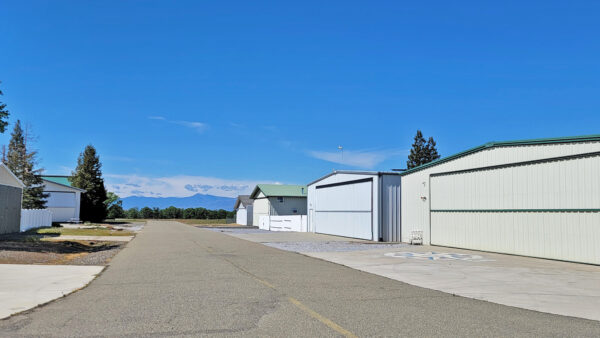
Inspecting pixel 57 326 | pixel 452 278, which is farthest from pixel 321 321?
pixel 452 278

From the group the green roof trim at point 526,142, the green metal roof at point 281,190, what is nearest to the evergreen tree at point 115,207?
the green metal roof at point 281,190

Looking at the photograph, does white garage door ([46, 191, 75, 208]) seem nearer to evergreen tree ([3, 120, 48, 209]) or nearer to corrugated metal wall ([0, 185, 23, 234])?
evergreen tree ([3, 120, 48, 209])

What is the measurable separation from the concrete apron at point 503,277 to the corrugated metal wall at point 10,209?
20.9m

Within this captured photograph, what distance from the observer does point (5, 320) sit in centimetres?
662

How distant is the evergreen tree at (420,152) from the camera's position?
247 feet

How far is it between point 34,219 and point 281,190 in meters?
28.1

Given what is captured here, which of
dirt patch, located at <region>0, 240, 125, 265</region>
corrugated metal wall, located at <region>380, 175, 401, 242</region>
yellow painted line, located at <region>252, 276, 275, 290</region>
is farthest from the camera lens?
corrugated metal wall, located at <region>380, 175, 401, 242</region>

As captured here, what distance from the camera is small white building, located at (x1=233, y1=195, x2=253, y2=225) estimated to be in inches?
2660

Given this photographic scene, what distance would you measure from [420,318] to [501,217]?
14266 mm

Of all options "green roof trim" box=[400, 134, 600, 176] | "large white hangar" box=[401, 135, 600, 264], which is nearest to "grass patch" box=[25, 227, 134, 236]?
"large white hangar" box=[401, 135, 600, 264]

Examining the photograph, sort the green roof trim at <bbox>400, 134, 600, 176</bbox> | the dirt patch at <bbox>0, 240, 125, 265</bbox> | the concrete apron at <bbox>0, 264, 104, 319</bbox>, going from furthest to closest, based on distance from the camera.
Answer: the green roof trim at <bbox>400, 134, 600, 176</bbox>, the dirt patch at <bbox>0, 240, 125, 265</bbox>, the concrete apron at <bbox>0, 264, 104, 319</bbox>

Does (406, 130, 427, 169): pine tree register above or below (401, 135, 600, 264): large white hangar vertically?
above

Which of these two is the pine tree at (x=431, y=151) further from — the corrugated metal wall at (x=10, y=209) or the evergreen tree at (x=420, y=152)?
the corrugated metal wall at (x=10, y=209)

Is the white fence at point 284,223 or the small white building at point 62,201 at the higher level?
the small white building at point 62,201
